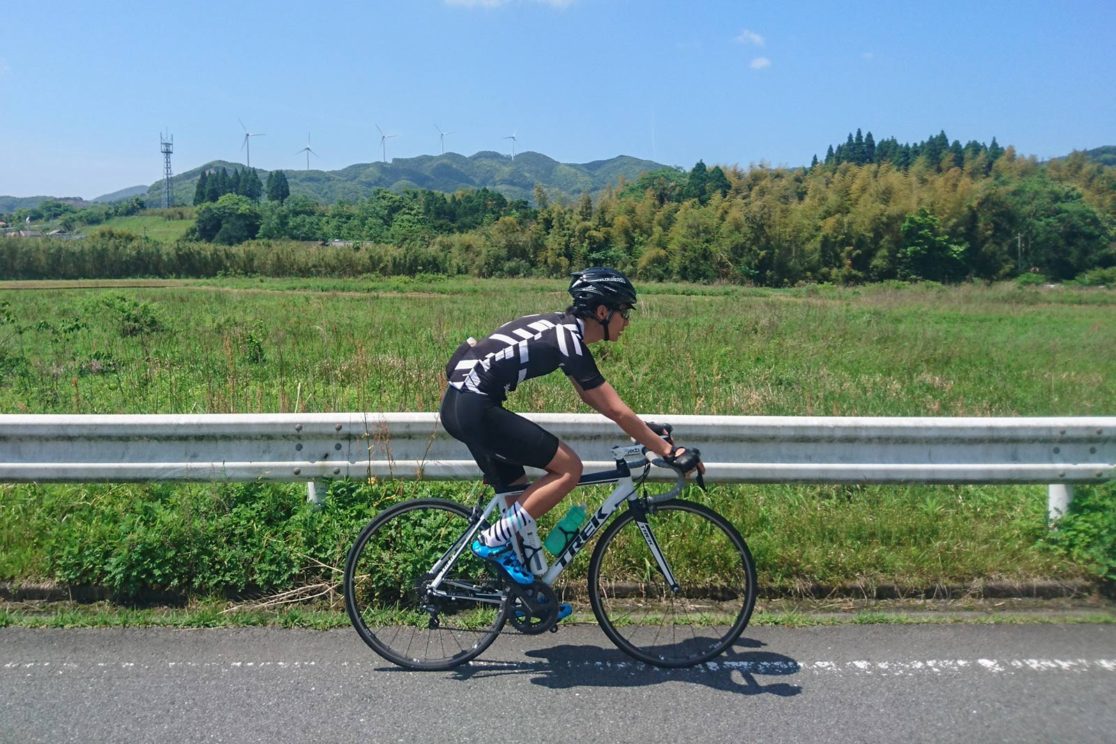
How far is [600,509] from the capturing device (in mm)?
4277

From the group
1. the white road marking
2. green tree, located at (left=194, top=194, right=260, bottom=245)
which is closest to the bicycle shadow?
the white road marking

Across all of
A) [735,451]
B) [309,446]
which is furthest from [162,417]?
[735,451]

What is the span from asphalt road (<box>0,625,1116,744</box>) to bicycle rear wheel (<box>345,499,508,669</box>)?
13cm

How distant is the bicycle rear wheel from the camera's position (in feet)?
13.9

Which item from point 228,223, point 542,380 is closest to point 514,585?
point 542,380

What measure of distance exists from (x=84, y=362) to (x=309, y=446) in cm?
759

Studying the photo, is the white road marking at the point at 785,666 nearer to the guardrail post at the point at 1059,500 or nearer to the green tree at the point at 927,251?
the guardrail post at the point at 1059,500

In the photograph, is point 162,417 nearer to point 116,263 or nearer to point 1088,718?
point 1088,718

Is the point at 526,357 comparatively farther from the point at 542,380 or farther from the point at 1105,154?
the point at 1105,154

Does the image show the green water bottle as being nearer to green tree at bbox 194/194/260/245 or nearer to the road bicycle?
the road bicycle

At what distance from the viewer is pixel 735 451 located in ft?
17.1

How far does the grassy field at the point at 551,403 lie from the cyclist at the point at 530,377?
1394 millimetres

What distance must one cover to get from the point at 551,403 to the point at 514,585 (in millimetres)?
3640

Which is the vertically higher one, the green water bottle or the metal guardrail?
the metal guardrail
